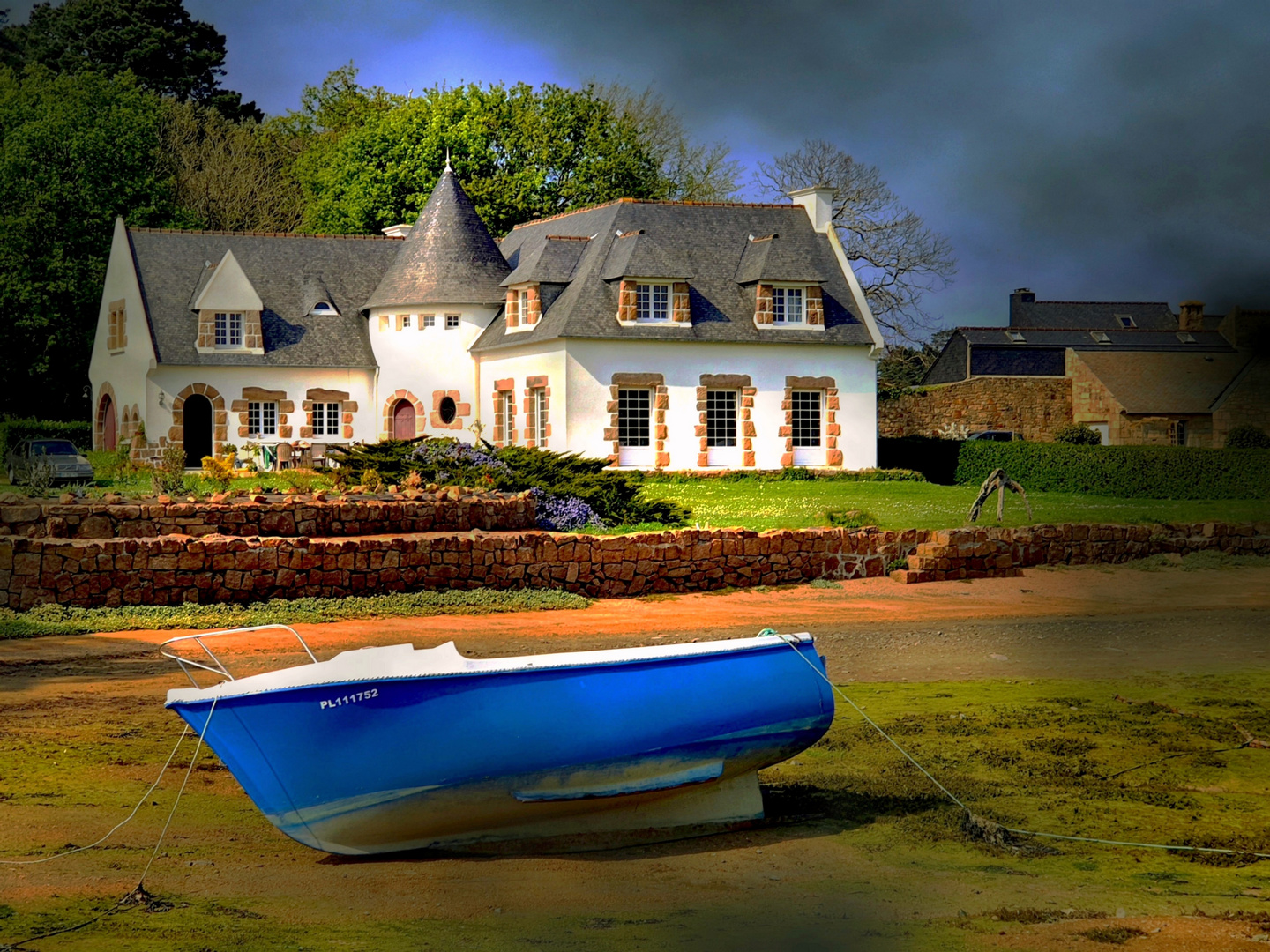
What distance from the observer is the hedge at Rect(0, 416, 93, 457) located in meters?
41.1

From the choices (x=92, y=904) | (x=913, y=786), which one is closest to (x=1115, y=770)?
(x=913, y=786)


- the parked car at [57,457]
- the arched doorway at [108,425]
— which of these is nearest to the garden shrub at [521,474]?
the parked car at [57,457]

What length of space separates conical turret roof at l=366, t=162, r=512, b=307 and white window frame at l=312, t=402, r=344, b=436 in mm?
3426

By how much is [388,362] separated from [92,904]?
35.8 metres

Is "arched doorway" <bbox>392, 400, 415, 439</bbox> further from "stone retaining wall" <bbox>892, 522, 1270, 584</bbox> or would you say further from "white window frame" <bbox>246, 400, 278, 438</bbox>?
"stone retaining wall" <bbox>892, 522, 1270, 584</bbox>

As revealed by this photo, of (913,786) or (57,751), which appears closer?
(913,786)

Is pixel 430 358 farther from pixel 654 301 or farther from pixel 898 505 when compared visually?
pixel 898 505

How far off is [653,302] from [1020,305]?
130 feet

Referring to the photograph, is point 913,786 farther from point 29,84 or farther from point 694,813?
point 29,84

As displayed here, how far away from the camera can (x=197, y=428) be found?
41.8 m

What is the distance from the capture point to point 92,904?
691 centimetres

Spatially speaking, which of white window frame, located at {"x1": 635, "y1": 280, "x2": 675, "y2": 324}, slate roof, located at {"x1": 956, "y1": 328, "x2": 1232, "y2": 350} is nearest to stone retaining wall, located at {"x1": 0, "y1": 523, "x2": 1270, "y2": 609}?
white window frame, located at {"x1": 635, "y1": 280, "x2": 675, "y2": 324}

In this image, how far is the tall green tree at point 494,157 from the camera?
52.3m

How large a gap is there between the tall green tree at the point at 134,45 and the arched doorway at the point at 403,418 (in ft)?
107
